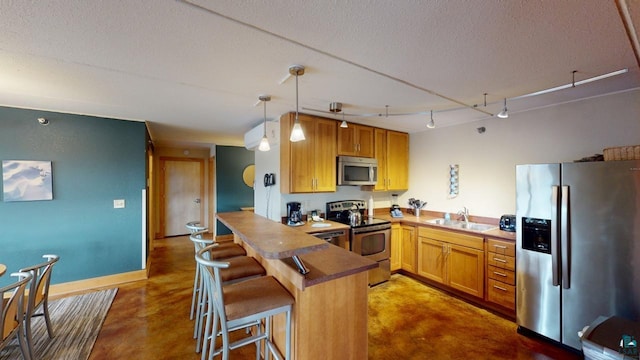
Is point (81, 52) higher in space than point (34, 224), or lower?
higher

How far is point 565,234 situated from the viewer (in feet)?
7.25

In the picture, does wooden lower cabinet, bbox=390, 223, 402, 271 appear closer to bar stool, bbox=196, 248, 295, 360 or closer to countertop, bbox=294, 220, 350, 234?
countertop, bbox=294, 220, 350, 234

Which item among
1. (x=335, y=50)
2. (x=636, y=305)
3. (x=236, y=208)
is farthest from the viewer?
(x=236, y=208)

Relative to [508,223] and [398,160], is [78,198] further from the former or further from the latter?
[508,223]

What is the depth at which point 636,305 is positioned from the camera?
6.26 feet

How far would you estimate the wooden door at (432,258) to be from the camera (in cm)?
336

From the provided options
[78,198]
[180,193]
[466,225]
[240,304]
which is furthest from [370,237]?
[180,193]

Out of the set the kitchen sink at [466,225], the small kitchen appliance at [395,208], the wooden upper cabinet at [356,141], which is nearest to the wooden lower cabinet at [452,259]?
the kitchen sink at [466,225]

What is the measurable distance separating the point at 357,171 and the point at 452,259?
171 cm

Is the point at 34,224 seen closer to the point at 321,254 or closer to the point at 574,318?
the point at 321,254

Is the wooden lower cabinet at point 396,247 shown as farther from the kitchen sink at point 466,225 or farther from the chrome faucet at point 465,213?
the chrome faucet at point 465,213

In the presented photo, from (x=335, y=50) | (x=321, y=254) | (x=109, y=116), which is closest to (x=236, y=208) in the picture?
(x=109, y=116)

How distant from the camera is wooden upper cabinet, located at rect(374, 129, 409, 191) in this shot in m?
4.14

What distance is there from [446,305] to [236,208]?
500 cm
